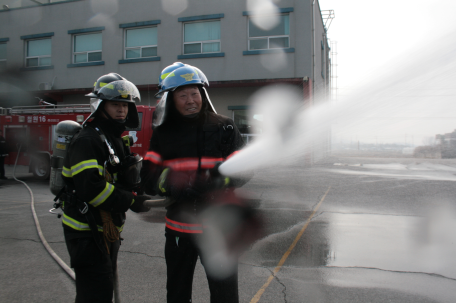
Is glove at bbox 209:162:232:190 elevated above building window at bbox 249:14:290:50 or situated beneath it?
situated beneath

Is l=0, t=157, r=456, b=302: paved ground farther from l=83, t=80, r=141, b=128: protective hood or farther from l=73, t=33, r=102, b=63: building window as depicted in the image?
l=73, t=33, r=102, b=63: building window

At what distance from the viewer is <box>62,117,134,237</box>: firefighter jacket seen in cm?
190

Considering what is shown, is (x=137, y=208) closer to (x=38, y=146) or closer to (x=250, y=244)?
(x=250, y=244)

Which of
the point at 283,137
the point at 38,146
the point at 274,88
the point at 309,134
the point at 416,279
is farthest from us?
the point at 274,88

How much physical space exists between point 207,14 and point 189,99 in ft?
44.6

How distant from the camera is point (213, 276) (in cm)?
188

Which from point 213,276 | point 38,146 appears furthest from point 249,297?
point 38,146

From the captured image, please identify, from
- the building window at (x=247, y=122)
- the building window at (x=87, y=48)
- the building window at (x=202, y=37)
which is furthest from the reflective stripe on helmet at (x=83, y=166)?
the building window at (x=87, y=48)

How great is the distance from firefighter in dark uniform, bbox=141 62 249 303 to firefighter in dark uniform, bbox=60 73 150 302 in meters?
0.24

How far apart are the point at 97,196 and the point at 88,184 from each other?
0.31ft

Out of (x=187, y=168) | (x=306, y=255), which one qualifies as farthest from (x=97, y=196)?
(x=306, y=255)

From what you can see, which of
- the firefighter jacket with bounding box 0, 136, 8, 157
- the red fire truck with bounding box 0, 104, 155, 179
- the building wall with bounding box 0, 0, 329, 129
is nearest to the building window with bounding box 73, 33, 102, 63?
the building wall with bounding box 0, 0, 329, 129

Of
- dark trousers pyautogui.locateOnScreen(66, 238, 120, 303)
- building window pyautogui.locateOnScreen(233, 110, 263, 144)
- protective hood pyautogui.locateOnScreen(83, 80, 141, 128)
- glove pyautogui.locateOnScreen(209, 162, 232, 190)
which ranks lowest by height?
dark trousers pyautogui.locateOnScreen(66, 238, 120, 303)

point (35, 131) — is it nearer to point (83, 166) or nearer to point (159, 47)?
point (159, 47)
